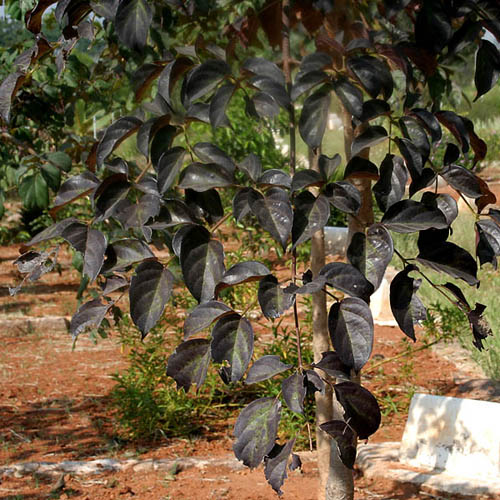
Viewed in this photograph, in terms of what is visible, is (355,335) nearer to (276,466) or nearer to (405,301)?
(405,301)

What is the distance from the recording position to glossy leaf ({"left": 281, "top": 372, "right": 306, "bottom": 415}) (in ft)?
2.81

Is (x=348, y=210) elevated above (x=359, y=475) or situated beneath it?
elevated above

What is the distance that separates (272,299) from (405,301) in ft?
0.59

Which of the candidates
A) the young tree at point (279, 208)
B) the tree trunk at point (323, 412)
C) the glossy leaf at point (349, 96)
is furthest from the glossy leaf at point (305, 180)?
the tree trunk at point (323, 412)

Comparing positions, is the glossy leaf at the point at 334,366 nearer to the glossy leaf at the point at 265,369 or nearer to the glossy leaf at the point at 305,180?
the glossy leaf at the point at 265,369

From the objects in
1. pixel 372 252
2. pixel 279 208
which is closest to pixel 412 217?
pixel 372 252

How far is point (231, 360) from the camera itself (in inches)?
36.8

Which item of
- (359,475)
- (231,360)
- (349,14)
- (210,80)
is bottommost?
(359,475)

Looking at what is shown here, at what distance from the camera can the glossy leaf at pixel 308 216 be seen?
0.93 m

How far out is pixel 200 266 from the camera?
0.98m

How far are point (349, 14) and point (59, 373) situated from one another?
3.21 meters

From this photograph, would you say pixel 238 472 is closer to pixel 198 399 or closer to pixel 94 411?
pixel 198 399

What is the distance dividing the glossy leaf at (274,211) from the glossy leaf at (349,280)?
0.23 feet

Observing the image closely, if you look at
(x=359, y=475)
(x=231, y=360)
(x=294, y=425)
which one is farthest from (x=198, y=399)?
(x=231, y=360)
